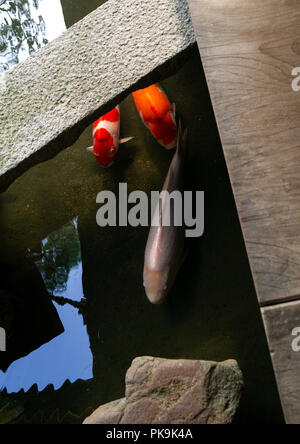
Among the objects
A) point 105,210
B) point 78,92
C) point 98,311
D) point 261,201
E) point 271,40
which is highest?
point 271,40

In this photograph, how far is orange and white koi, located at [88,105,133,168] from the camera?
320cm

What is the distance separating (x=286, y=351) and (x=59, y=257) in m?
1.93

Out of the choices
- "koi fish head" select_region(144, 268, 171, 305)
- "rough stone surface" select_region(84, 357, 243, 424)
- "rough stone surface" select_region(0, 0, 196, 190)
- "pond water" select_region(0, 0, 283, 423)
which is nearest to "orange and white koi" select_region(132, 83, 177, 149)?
"pond water" select_region(0, 0, 283, 423)

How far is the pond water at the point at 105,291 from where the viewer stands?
248 cm

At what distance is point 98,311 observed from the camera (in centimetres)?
273

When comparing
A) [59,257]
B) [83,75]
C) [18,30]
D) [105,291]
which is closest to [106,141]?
[83,75]

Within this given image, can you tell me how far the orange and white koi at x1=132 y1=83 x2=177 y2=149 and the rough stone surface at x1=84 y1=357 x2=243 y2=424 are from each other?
164 centimetres

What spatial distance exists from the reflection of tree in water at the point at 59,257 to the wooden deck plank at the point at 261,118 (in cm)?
152

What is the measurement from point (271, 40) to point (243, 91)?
0.32 m

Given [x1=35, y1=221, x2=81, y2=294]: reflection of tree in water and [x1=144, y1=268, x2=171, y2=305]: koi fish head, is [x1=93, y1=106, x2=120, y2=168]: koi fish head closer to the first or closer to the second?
[x1=35, y1=221, x2=81, y2=294]: reflection of tree in water

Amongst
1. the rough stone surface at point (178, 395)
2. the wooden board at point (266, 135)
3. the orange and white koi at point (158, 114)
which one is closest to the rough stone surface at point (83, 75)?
the wooden board at point (266, 135)

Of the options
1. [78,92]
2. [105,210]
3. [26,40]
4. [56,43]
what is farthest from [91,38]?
[26,40]
